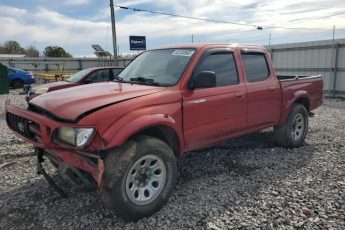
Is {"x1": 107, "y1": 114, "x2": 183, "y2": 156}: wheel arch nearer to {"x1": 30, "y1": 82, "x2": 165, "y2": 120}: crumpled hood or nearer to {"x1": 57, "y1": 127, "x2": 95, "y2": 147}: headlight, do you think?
{"x1": 57, "y1": 127, "x2": 95, "y2": 147}: headlight

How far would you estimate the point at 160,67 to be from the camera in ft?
14.9

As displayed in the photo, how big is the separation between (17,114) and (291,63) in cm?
1492

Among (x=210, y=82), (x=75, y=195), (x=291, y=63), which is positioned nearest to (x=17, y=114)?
(x=75, y=195)

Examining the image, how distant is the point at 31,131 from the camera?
3785 millimetres

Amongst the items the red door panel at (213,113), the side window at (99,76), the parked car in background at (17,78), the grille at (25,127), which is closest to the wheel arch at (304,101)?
the red door panel at (213,113)

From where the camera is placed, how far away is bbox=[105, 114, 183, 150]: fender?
322cm

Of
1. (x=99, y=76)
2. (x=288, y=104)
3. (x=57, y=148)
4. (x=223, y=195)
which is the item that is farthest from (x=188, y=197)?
(x=99, y=76)

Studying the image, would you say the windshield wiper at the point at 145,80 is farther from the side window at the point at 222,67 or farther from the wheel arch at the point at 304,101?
the wheel arch at the point at 304,101

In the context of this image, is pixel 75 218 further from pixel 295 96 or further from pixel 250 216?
pixel 295 96

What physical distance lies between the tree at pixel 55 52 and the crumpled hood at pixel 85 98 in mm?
53691

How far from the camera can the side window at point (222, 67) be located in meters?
4.58

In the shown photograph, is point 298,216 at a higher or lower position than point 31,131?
lower

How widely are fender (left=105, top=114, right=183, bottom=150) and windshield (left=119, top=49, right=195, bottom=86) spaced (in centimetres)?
58

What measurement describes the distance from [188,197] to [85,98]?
68.7 inches
